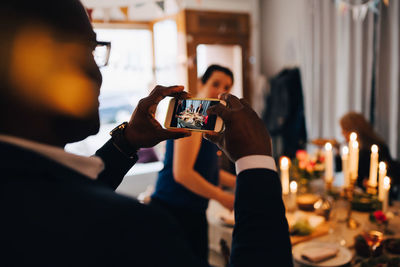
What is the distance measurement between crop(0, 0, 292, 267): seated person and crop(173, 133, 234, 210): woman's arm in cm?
86

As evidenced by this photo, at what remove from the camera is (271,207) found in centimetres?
53

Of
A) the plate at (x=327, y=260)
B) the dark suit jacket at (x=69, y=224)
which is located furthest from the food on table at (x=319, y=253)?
the dark suit jacket at (x=69, y=224)

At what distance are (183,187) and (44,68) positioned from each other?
1153 mm

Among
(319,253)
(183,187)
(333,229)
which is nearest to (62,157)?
(319,253)

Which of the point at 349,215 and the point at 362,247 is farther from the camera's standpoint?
the point at 349,215

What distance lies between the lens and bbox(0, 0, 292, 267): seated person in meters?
0.36

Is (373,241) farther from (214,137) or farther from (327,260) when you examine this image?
(214,137)

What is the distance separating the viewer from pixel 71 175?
16.0 inches

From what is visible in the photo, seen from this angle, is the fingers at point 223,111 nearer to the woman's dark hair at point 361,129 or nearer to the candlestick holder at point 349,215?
the candlestick holder at point 349,215

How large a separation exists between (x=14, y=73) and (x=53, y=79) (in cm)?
6

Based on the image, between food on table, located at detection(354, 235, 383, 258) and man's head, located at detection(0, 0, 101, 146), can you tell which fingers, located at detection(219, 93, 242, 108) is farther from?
food on table, located at detection(354, 235, 383, 258)

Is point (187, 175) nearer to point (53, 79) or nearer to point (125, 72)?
point (53, 79)

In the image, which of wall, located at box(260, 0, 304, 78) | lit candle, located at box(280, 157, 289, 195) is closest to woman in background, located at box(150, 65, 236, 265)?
lit candle, located at box(280, 157, 289, 195)

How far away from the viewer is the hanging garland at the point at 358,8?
2.82m
